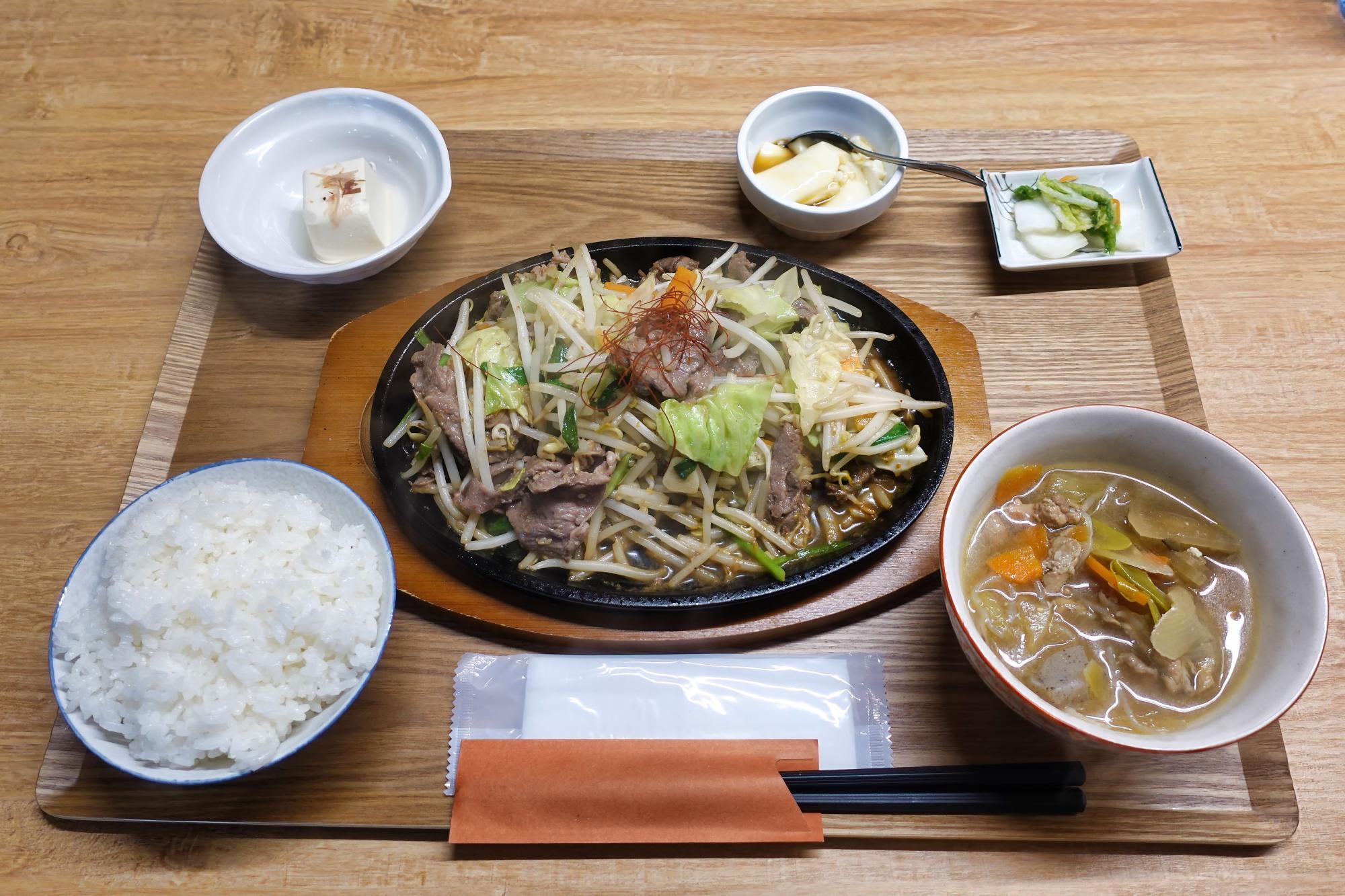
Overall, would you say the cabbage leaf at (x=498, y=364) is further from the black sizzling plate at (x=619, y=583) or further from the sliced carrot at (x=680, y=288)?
the sliced carrot at (x=680, y=288)

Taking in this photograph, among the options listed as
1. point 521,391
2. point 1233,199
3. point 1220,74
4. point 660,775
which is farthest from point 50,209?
point 1220,74

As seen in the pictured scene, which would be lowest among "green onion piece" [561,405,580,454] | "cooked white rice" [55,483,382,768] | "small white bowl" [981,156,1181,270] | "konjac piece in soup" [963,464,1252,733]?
"cooked white rice" [55,483,382,768]

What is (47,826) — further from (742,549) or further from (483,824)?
(742,549)

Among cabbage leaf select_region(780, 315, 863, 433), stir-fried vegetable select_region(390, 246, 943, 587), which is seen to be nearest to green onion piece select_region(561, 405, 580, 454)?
stir-fried vegetable select_region(390, 246, 943, 587)

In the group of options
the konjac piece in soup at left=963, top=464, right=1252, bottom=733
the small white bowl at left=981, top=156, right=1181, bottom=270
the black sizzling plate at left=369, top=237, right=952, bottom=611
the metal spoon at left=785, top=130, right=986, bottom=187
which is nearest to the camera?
the konjac piece in soup at left=963, top=464, right=1252, bottom=733

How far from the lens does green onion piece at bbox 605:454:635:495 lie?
2.21 m

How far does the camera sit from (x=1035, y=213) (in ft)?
8.67

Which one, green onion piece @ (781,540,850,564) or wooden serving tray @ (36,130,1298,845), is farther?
green onion piece @ (781,540,850,564)

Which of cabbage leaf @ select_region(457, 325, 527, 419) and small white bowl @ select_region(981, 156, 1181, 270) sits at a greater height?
small white bowl @ select_region(981, 156, 1181, 270)

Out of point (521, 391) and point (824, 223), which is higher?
point (824, 223)

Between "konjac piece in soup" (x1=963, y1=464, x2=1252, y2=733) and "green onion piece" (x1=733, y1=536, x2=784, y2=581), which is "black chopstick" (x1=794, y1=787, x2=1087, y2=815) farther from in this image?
"green onion piece" (x1=733, y1=536, x2=784, y2=581)

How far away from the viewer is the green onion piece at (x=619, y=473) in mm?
2213

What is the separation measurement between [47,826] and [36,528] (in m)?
0.90

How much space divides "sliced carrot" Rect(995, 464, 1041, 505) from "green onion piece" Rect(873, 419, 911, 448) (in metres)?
0.43
